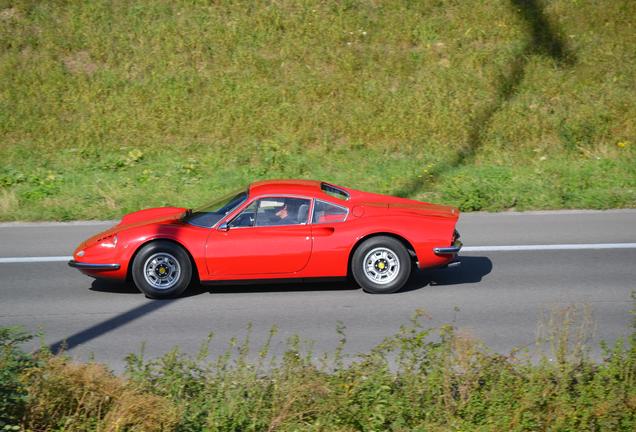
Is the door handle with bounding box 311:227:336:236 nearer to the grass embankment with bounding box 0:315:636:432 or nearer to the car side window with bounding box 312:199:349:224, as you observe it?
the car side window with bounding box 312:199:349:224

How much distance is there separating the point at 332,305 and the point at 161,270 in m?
2.01

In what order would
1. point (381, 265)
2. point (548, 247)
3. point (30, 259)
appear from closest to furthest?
point (381, 265) < point (30, 259) < point (548, 247)

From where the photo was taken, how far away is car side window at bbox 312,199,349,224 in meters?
9.05

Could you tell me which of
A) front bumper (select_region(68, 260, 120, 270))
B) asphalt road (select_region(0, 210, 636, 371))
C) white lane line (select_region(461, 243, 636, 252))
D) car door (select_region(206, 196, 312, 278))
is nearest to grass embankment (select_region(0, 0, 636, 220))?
white lane line (select_region(461, 243, 636, 252))

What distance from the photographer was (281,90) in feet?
63.5

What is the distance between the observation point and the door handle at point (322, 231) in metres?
8.90

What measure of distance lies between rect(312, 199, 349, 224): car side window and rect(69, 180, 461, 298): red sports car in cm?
1

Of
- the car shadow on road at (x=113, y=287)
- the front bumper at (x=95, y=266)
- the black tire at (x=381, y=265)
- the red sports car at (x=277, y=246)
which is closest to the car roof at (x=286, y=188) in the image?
the red sports car at (x=277, y=246)

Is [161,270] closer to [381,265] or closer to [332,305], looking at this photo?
[332,305]

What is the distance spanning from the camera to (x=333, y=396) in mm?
5504

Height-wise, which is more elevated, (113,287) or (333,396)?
(113,287)

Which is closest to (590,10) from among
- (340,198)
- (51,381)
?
(340,198)

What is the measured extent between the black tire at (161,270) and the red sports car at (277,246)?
0.5 inches

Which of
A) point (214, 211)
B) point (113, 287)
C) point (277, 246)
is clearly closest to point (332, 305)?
point (277, 246)
